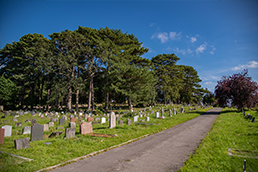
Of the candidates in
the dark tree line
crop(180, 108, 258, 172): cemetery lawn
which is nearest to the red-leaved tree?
the dark tree line

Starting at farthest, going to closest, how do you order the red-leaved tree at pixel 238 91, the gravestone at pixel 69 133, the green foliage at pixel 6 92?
1. the green foliage at pixel 6 92
2. the red-leaved tree at pixel 238 91
3. the gravestone at pixel 69 133

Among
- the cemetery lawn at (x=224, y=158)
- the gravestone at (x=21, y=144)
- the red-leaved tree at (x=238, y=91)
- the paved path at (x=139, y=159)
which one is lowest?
the paved path at (x=139, y=159)

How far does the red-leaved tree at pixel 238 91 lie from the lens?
21.9 m

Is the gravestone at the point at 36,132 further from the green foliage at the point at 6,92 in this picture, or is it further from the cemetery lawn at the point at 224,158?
the green foliage at the point at 6,92

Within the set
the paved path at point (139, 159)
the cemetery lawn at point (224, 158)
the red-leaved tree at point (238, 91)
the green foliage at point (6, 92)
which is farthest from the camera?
the green foliage at point (6, 92)

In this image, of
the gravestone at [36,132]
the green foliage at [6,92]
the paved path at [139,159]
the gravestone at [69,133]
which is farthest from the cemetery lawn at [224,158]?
the green foliage at [6,92]

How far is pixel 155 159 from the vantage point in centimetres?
538

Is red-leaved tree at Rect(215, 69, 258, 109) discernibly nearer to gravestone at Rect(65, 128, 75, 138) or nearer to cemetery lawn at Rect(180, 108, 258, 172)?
cemetery lawn at Rect(180, 108, 258, 172)

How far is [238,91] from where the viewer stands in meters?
22.2

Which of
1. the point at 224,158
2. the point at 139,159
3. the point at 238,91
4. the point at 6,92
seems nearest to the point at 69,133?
the point at 139,159

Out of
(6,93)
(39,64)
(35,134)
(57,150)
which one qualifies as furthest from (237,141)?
(6,93)

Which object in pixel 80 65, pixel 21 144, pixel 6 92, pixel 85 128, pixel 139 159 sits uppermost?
pixel 80 65

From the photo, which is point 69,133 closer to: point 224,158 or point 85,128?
point 85,128

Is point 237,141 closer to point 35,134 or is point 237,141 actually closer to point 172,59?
point 35,134
